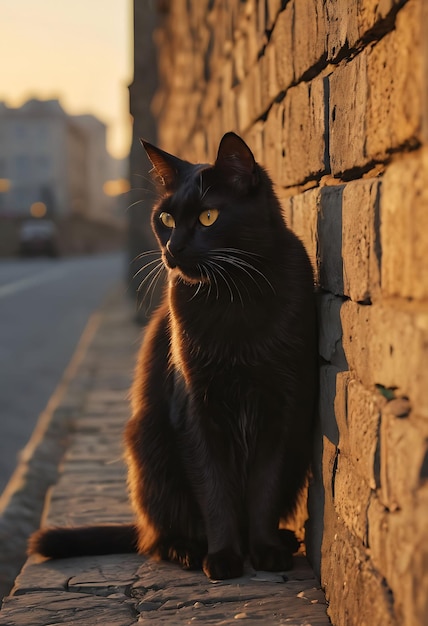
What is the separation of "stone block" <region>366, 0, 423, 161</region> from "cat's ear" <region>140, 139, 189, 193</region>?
102cm

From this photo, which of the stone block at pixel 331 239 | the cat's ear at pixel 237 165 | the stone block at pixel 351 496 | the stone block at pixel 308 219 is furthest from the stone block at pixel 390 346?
the cat's ear at pixel 237 165

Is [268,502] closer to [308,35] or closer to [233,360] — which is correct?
[233,360]

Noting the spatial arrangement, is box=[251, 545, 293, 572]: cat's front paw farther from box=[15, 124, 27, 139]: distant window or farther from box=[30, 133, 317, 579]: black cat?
box=[15, 124, 27, 139]: distant window

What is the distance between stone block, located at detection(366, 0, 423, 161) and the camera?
70.9 inches

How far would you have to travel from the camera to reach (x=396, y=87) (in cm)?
197

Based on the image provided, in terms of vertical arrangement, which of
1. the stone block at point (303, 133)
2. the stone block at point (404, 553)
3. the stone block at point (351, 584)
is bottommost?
the stone block at point (351, 584)

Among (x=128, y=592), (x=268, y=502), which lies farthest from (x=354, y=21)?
(x=128, y=592)

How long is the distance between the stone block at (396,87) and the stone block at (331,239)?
15.6 inches

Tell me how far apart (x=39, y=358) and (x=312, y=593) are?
787cm

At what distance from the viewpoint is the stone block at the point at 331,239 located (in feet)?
8.68

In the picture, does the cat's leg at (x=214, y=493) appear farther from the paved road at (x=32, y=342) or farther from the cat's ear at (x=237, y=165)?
the paved road at (x=32, y=342)

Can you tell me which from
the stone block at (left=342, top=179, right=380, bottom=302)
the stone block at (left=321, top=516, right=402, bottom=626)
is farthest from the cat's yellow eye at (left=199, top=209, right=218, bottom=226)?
the stone block at (left=321, top=516, right=402, bottom=626)

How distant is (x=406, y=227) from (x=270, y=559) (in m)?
1.52

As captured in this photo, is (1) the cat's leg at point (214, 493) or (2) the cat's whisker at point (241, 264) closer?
(2) the cat's whisker at point (241, 264)
